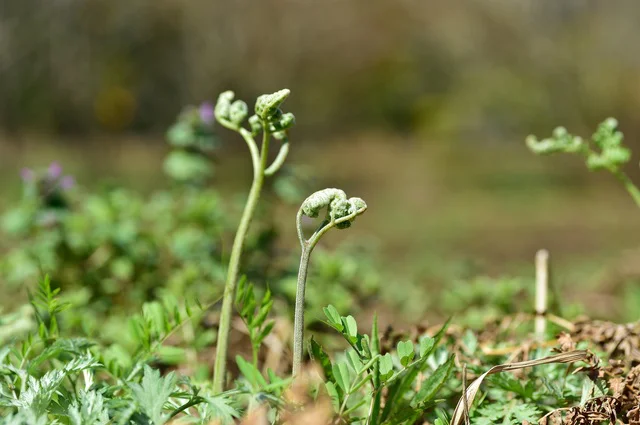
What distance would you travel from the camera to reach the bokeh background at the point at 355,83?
6570 millimetres

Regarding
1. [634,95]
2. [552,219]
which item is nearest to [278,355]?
[552,219]

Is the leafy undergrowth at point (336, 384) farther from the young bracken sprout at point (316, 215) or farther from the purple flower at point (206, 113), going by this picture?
the purple flower at point (206, 113)

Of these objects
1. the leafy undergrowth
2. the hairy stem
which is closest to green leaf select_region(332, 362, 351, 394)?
→ the leafy undergrowth

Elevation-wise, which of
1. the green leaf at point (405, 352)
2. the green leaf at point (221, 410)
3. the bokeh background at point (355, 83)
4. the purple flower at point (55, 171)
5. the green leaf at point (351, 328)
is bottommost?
the green leaf at point (221, 410)

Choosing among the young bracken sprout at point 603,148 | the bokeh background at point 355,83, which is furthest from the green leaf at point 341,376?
the bokeh background at point 355,83

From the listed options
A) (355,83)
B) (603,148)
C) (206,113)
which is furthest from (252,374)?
(355,83)

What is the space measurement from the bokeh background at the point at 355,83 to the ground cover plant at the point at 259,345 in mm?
4277

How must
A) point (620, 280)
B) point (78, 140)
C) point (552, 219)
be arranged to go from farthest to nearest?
point (78, 140) → point (552, 219) → point (620, 280)

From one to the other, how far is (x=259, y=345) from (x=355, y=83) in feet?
23.8

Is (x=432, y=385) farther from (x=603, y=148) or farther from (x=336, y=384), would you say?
(x=603, y=148)

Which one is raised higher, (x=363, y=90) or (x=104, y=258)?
(x=363, y=90)

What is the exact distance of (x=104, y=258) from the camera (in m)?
1.67

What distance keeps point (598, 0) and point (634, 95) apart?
41.7 inches

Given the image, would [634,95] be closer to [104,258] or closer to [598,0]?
[598,0]
